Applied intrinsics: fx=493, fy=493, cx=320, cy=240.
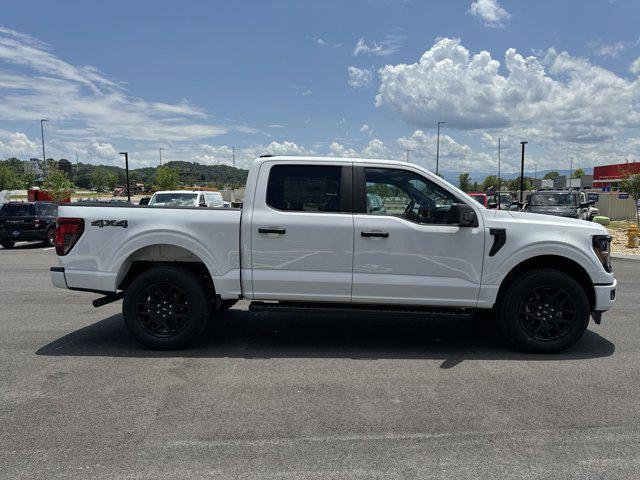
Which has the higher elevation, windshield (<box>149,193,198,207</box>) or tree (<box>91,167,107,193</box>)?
tree (<box>91,167,107,193</box>)

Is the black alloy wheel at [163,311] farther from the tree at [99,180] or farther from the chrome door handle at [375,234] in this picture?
the tree at [99,180]

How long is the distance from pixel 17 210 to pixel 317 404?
16873 millimetres

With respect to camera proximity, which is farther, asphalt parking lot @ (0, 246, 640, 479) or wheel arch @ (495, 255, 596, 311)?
wheel arch @ (495, 255, 596, 311)

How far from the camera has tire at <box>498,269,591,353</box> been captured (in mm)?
4941

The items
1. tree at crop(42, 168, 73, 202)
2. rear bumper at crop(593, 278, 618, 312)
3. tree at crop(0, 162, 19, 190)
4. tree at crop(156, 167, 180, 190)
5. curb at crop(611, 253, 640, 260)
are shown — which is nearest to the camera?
rear bumper at crop(593, 278, 618, 312)

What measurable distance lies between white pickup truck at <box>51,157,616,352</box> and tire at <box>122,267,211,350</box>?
1cm

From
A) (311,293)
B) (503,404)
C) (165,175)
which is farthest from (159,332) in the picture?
(165,175)

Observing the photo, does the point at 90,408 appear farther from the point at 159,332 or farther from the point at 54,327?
the point at 54,327

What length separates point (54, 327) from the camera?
6.14 m

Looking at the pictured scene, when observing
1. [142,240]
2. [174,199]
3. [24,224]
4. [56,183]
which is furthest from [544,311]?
[56,183]

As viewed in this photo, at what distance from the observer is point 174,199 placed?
16125 mm

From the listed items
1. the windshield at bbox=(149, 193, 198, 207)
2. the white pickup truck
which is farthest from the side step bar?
the windshield at bbox=(149, 193, 198, 207)

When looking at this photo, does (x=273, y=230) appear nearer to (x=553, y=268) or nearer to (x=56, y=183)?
(x=553, y=268)

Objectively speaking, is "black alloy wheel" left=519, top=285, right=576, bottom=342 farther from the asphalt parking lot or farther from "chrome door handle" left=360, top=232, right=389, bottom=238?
"chrome door handle" left=360, top=232, right=389, bottom=238
